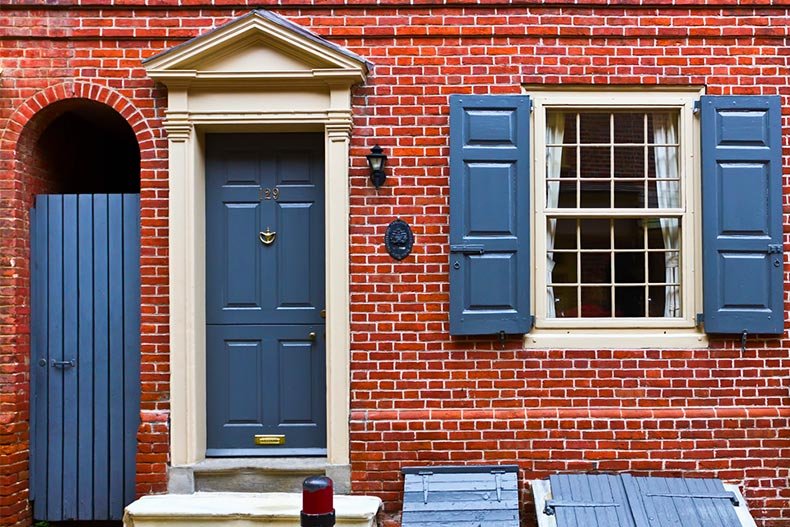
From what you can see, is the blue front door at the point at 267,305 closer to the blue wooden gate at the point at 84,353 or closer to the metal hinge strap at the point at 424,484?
the blue wooden gate at the point at 84,353

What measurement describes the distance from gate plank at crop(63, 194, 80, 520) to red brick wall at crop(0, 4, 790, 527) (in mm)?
318

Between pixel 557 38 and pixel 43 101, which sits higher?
pixel 557 38

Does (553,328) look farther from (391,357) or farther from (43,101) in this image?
(43,101)

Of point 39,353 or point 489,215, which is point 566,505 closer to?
point 489,215

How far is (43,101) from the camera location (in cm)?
559

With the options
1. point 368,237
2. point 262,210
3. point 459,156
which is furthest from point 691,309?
point 262,210

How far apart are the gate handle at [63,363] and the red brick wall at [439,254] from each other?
25 cm

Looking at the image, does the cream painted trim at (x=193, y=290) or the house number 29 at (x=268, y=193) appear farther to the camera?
the house number 29 at (x=268, y=193)

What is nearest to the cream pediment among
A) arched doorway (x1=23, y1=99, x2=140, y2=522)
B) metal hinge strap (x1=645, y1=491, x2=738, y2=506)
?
arched doorway (x1=23, y1=99, x2=140, y2=522)

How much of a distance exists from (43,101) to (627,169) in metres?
4.33

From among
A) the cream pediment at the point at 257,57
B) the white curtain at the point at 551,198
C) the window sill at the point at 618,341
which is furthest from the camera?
the white curtain at the point at 551,198

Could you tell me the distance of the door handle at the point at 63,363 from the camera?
5.71 metres

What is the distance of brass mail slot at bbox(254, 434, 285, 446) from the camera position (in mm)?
5719

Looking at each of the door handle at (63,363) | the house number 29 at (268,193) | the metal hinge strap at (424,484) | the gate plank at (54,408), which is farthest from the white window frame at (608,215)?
the gate plank at (54,408)
